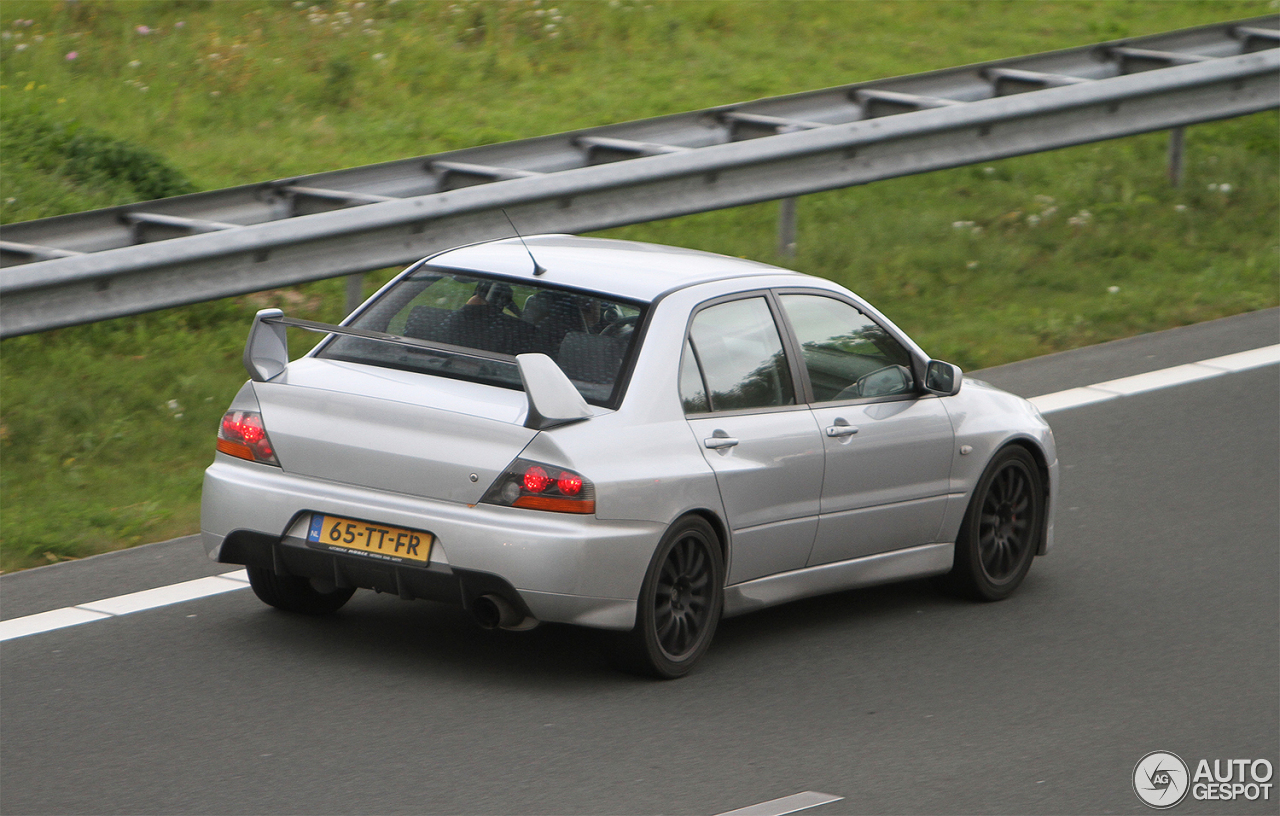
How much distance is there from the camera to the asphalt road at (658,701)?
5.70m

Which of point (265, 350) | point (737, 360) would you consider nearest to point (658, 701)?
point (737, 360)

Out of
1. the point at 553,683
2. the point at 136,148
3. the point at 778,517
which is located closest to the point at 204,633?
the point at 553,683

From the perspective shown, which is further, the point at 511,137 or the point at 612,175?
the point at 511,137

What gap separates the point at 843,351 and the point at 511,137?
303 inches

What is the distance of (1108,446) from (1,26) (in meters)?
9.92

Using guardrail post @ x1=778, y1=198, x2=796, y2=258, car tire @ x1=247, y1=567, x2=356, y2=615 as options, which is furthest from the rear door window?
guardrail post @ x1=778, y1=198, x2=796, y2=258

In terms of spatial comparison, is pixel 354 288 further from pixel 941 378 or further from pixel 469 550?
pixel 469 550

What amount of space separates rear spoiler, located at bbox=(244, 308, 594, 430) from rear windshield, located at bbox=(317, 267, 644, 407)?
0.05m

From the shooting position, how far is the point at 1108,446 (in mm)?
10484

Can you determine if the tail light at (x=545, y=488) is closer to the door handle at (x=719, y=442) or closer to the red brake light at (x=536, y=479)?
the red brake light at (x=536, y=479)

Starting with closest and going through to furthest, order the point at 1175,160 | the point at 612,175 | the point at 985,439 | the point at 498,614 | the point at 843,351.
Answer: the point at 498,614
the point at 843,351
the point at 985,439
the point at 612,175
the point at 1175,160

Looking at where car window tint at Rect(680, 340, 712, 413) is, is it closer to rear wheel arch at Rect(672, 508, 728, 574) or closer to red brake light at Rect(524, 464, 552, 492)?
rear wheel arch at Rect(672, 508, 728, 574)

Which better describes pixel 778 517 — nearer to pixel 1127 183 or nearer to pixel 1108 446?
pixel 1108 446

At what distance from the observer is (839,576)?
750cm
